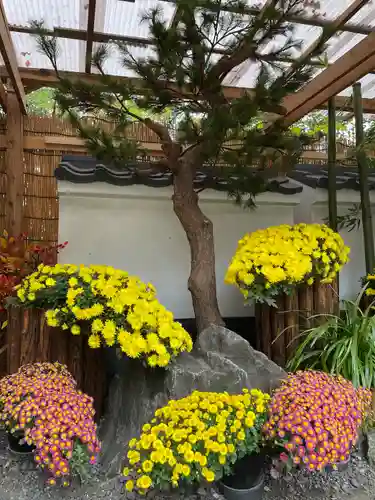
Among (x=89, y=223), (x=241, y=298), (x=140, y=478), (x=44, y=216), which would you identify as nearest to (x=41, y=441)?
(x=140, y=478)

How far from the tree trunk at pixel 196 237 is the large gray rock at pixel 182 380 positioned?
25 centimetres

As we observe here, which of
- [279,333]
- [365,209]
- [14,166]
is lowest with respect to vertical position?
[279,333]

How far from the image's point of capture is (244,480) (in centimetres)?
158

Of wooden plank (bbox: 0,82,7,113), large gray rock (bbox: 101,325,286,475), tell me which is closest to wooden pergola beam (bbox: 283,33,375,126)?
large gray rock (bbox: 101,325,286,475)

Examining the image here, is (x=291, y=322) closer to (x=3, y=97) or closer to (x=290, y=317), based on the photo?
(x=290, y=317)

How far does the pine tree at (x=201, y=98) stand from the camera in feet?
6.73

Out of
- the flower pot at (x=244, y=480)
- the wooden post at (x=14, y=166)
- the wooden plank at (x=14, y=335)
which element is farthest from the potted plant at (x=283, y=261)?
the wooden post at (x=14, y=166)

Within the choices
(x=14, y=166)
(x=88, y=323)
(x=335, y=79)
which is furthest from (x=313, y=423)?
(x=14, y=166)

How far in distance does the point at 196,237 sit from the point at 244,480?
134 centimetres

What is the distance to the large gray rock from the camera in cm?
187

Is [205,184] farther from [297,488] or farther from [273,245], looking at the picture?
[297,488]

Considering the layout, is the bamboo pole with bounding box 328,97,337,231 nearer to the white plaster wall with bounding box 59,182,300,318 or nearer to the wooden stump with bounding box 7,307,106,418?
the white plaster wall with bounding box 59,182,300,318

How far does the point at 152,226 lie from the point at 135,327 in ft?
4.51

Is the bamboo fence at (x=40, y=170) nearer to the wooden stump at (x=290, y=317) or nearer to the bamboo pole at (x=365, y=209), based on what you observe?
the bamboo pole at (x=365, y=209)
